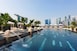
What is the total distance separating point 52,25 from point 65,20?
17.3 metres

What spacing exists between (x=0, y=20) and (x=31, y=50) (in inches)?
1366

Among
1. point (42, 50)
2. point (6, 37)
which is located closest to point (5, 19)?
point (6, 37)

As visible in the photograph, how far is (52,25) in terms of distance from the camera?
148125mm

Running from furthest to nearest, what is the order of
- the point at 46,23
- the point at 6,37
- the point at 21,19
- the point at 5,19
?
1. the point at 46,23
2. the point at 21,19
3. the point at 5,19
4. the point at 6,37

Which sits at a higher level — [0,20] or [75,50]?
[0,20]

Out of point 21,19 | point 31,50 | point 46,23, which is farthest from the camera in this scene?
point 46,23

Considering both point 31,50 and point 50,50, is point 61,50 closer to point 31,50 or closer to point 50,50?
point 50,50

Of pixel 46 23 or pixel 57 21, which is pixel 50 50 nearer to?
pixel 46 23

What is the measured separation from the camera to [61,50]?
1437 centimetres

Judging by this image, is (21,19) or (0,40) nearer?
(0,40)

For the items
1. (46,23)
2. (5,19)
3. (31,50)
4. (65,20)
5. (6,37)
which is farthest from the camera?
(65,20)

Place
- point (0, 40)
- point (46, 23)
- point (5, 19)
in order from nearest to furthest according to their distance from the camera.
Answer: point (0, 40), point (5, 19), point (46, 23)

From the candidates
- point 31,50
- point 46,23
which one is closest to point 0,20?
point 31,50

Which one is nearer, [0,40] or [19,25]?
[0,40]
